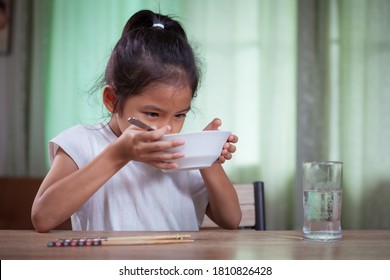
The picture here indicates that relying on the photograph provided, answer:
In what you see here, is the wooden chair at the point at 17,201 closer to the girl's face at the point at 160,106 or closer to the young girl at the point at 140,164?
the young girl at the point at 140,164

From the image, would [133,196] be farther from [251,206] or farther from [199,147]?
[199,147]

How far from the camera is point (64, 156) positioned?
122cm

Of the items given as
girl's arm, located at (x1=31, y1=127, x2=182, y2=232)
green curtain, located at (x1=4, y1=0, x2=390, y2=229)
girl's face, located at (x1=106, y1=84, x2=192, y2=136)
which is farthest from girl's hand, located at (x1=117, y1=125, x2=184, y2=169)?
green curtain, located at (x1=4, y1=0, x2=390, y2=229)

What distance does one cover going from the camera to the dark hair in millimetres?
1220

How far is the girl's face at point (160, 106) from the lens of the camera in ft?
3.82

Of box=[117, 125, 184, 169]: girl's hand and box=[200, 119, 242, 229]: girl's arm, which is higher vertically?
box=[117, 125, 184, 169]: girl's hand

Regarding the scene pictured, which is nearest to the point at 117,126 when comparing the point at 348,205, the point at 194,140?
the point at 194,140

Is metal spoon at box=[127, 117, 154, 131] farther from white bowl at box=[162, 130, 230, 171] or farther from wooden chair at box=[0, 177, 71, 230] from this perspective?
wooden chair at box=[0, 177, 71, 230]

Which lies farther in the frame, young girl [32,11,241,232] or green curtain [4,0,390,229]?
green curtain [4,0,390,229]

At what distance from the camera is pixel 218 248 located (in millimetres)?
832

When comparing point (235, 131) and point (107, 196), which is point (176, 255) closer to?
point (107, 196)

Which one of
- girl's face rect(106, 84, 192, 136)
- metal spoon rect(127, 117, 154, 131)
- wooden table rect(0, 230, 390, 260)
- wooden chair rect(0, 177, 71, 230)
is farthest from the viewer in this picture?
wooden chair rect(0, 177, 71, 230)

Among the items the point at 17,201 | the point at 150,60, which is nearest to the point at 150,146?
the point at 150,60

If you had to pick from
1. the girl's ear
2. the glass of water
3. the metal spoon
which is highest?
the girl's ear
